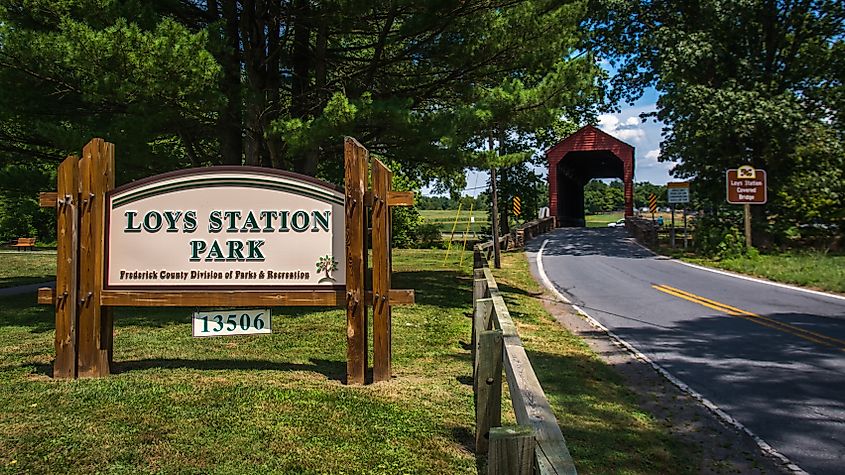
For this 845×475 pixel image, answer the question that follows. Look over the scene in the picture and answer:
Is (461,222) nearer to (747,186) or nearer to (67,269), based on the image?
(747,186)

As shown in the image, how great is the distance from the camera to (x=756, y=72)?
77.2ft

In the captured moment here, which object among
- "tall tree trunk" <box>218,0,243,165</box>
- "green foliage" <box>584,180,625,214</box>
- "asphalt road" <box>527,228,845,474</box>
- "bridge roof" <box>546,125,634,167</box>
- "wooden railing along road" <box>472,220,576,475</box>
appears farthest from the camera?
"green foliage" <box>584,180,625,214</box>

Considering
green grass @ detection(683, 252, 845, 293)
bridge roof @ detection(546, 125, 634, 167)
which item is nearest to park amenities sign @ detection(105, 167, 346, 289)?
green grass @ detection(683, 252, 845, 293)

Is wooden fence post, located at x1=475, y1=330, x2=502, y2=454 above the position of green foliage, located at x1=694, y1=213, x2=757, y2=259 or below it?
below

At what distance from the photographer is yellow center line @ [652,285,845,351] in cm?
865

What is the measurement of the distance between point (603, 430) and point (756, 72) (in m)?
22.8

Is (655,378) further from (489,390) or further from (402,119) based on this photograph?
(402,119)

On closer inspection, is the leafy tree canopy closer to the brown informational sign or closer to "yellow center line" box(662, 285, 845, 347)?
the brown informational sign

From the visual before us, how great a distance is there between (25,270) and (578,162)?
36.6m

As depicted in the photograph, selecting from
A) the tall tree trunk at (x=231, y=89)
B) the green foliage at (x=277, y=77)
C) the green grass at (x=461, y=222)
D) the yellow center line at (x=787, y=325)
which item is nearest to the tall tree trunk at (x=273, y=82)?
the green foliage at (x=277, y=77)

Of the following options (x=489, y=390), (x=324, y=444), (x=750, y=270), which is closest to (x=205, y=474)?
(x=324, y=444)

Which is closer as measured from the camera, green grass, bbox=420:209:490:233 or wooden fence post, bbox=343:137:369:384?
wooden fence post, bbox=343:137:369:384

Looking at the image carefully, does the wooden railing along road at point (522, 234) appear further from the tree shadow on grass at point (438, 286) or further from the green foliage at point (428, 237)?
the green foliage at point (428, 237)

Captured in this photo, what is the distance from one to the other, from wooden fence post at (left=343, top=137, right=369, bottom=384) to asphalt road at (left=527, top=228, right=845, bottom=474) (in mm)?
3534
